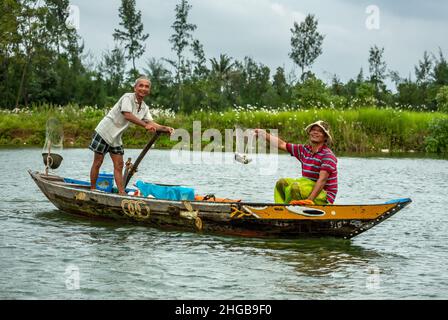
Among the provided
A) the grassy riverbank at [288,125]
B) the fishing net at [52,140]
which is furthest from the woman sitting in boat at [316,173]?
the grassy riverbank at [288,125]

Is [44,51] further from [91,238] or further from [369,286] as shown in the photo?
[369,286]

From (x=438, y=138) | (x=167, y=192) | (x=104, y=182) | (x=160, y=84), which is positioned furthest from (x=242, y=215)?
(x=160, y=84)

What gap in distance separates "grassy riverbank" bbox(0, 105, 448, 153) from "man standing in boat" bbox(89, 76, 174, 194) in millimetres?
16509

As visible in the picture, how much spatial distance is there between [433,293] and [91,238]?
13.6 ft

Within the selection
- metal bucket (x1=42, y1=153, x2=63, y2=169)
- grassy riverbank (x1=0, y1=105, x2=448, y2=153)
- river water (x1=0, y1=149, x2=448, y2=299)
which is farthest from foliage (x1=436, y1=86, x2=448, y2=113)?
metal bucket (x1=42, y1=153, x2=63, y2=169)

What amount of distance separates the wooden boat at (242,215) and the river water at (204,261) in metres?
0.13

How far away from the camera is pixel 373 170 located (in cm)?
2011

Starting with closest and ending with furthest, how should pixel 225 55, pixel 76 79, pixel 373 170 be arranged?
pixel 373 170 < pixel 76 79 < pixel 225 55

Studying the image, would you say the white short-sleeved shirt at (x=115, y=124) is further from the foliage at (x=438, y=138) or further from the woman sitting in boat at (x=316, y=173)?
the foliage at (x=438, y=138)

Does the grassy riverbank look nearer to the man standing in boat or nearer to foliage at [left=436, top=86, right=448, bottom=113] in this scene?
foliage at [left=436, top=86, right=448, bottom=113]

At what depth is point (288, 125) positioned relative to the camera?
27328mm

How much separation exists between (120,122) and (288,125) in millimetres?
17364

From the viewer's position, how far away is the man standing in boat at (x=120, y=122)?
33.1 ft

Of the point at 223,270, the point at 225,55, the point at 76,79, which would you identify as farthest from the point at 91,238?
the point at 225,55
